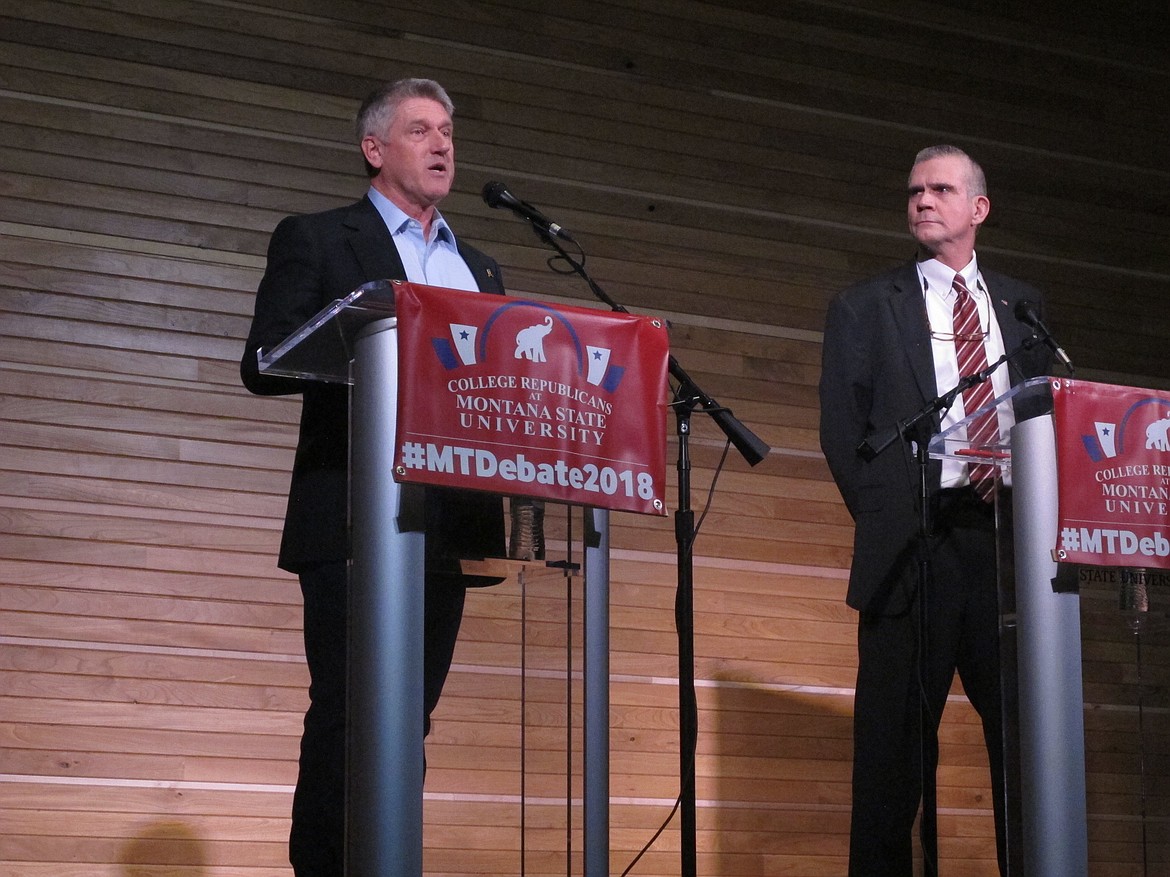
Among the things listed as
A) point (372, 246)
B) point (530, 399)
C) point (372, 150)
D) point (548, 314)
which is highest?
point (372, 150)

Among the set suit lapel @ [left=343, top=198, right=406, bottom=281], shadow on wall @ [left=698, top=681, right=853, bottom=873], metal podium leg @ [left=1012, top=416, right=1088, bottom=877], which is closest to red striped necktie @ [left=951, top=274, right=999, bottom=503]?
metal podium leg @ [left=1012, top=416, right=1088, bottom=877]

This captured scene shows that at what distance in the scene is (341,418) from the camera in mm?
2299

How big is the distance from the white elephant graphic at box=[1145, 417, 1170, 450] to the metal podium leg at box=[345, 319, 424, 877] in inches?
46.7

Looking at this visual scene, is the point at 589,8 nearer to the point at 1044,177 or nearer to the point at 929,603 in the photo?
the point at 1044,177

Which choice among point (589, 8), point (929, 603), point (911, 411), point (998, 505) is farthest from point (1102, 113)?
point (998, 505)

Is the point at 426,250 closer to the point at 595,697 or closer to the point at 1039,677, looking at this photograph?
the point at 595,697

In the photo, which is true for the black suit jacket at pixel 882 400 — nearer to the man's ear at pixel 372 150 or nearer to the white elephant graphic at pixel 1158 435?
the white elephant graphic at pixel 1158 435

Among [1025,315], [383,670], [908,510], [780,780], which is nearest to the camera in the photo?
[383,670]

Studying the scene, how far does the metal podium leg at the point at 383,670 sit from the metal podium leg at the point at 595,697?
0.30 meters

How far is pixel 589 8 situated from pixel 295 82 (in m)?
1.03

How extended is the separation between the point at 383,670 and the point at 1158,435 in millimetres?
1286

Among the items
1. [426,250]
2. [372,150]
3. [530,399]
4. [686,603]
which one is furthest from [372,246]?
[686,603]

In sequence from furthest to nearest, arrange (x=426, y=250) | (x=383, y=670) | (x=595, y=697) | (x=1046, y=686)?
(x=426, y=250) → (x=1046, y=686) → (x=595, y=697) → (x=383, y=670)

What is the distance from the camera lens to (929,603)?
280 cm
